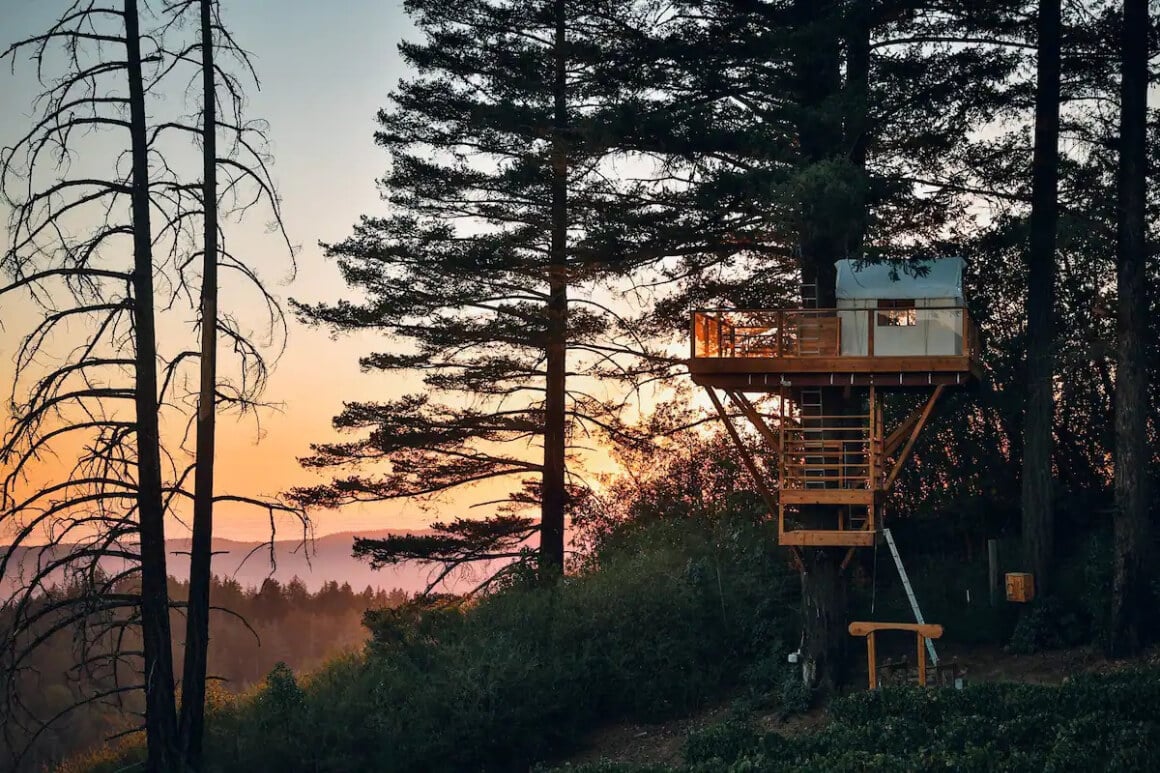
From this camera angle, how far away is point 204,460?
54.0ft

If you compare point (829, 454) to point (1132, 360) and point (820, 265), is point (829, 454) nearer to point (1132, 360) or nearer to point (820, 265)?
point (820, 265)

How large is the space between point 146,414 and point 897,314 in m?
11.2

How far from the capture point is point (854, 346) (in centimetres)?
1944

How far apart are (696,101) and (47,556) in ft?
40.3

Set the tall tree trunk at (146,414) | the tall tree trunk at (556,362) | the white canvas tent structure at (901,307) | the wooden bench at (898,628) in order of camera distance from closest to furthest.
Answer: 1. the tall tree trunk at (146,414)
2. the wooden bench at (898,628)
3. the white canvas tent structure at (901,307)
4. the tall tree trunk at (556,362)

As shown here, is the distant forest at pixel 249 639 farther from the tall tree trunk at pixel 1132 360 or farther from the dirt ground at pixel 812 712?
the tall tree trunk at pixel 1132 360

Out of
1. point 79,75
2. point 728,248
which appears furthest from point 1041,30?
point 79,75

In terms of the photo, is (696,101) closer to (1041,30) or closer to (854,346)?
(854,346)

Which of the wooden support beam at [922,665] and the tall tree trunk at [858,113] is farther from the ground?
the tall tree trunk at [858,113]

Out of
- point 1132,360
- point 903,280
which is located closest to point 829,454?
point 903,280

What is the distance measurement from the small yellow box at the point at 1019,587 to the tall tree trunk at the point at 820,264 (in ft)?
9.69

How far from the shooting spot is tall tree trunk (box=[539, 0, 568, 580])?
1027 inches

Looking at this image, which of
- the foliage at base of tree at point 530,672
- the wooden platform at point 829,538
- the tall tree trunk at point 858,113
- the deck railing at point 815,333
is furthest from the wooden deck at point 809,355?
the foliage at base of tree at point 530,672

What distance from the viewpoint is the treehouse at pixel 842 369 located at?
18719 mm
